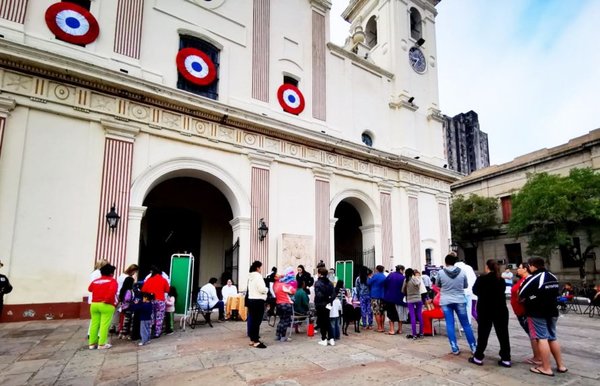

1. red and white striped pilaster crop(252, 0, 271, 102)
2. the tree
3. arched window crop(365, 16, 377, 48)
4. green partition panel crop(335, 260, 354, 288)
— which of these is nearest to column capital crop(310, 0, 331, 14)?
red and white striped pilaster crop(252, 0, 271, 102)

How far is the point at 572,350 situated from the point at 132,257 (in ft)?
34.7

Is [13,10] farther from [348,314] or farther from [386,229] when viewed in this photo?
[386,229]

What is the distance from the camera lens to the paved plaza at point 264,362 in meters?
4.49

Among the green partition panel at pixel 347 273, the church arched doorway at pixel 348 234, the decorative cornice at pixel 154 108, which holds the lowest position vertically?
the green partition panel at pixel 347 273

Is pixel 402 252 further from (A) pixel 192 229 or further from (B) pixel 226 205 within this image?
(A) pixel 192 229

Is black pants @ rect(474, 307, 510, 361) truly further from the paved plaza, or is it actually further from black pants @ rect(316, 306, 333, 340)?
black pants @ rect(316, 306, 333, 340)

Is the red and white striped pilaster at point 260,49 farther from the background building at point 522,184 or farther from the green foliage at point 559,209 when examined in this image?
the background building at point 522,184

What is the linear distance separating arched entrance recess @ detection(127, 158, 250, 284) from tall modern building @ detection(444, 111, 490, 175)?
39.8 m

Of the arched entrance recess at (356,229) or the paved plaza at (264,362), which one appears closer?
the paved plaza at (264,362)

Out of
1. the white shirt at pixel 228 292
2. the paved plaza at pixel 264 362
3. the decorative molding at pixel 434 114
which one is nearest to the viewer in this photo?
the paved plaza at pixel 264 362

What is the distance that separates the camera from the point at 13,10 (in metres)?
9.55

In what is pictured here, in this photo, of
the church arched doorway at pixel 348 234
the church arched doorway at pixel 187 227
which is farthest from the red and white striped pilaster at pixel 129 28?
the church arched doorway at pixel 348 234

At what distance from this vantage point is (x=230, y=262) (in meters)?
13.5

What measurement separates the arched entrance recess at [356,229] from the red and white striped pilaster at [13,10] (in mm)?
11721
